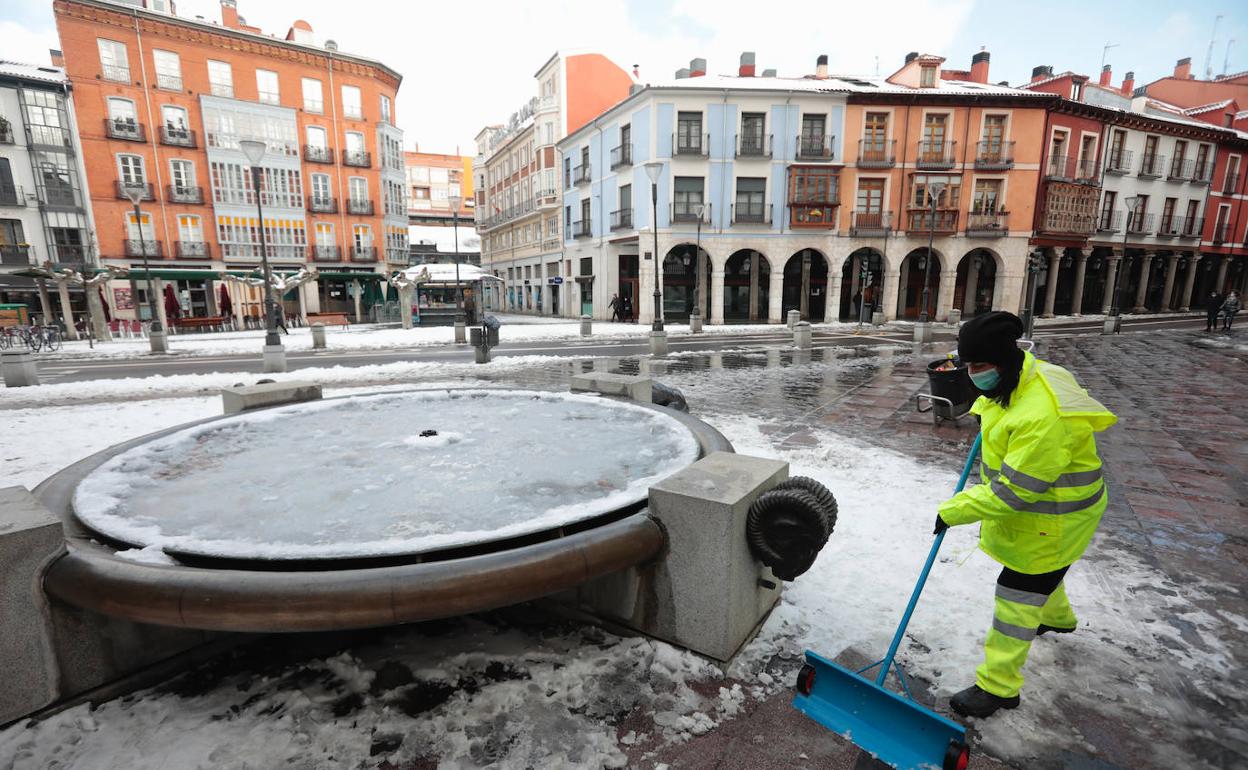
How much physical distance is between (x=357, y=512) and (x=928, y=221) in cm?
3294

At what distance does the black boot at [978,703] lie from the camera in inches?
→ 97.6

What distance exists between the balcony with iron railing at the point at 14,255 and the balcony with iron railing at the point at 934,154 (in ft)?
141

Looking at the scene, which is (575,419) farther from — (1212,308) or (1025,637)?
(1212,308)

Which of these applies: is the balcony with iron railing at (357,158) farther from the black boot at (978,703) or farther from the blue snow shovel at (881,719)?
the black boot at (978,703)

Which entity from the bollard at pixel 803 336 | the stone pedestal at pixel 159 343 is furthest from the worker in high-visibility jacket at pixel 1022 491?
the stone pedestal at pixel 159 343

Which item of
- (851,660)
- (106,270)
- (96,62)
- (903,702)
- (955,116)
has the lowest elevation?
(851,660)

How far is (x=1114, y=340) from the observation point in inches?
768

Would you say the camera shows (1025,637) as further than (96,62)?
No

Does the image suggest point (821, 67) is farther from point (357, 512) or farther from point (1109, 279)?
point (357, 512)

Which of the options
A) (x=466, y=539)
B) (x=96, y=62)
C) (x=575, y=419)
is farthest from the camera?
(x=96, y=62)

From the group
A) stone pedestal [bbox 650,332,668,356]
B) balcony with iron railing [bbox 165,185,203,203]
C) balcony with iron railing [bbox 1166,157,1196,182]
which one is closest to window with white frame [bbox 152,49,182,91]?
balcony with iron railing [bbox 165,185,203,203]

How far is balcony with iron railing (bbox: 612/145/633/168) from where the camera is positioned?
95.0 feet

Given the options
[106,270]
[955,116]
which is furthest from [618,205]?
[106,270]

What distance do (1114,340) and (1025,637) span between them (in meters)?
23.0
